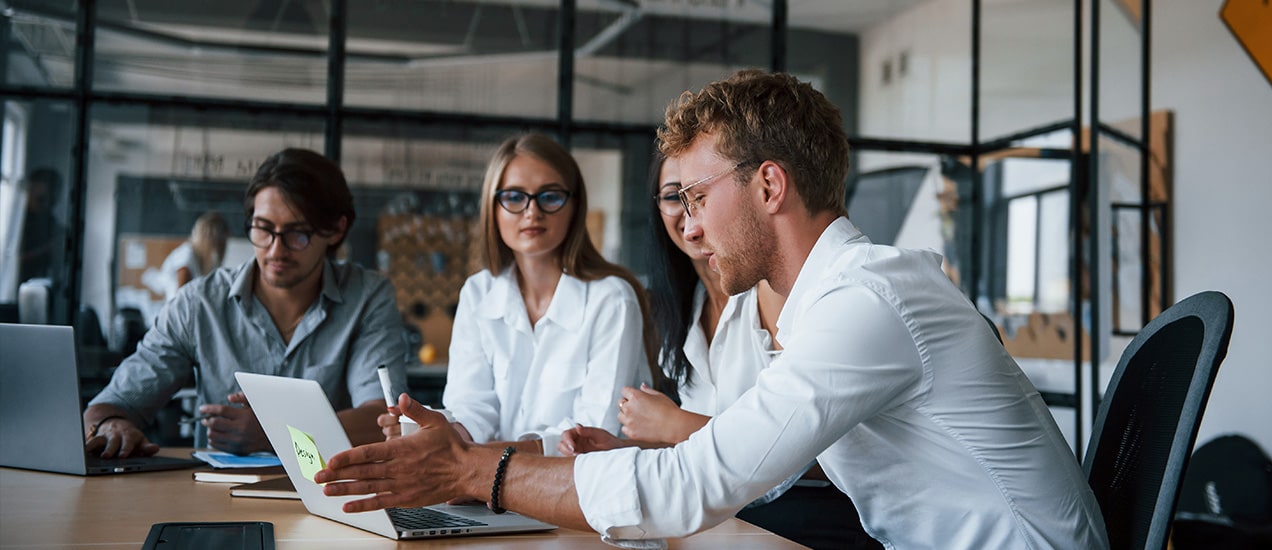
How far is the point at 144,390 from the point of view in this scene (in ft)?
8.84

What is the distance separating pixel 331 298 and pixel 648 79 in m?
3.19

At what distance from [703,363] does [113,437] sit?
1.38 metres

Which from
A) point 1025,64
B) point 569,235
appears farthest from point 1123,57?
point 569,235

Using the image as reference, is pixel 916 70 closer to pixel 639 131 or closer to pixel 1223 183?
pixel 639 131

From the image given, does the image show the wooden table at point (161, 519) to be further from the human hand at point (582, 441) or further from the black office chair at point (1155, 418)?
the black office chair at point (1155, 418)

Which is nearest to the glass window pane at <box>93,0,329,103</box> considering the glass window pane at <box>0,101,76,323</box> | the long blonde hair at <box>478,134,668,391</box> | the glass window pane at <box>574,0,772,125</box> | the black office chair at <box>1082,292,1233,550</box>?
the glass window pane at <box>0,101,76,323</box>

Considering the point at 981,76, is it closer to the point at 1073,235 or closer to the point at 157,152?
the point at 1073,235

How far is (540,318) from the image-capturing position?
274 centimetres

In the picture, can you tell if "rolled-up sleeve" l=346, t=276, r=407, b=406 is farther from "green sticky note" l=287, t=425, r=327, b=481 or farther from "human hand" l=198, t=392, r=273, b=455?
"green sticky note" l=287, t=425, r=327, b=481

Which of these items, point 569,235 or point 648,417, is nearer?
point 648,417

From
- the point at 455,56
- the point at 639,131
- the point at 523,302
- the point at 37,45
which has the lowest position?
the point at 523,302

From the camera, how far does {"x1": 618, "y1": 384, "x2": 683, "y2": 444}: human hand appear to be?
1780 millimetres

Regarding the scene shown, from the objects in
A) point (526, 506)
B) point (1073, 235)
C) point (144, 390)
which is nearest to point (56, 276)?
point (144, 390)

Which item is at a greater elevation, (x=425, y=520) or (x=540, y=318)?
(x=540, y=318)
